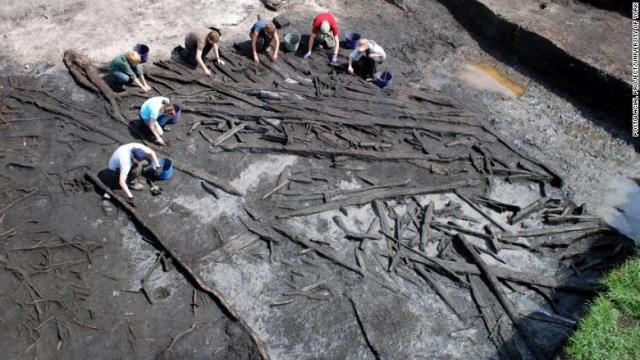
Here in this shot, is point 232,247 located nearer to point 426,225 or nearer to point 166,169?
point 166,169

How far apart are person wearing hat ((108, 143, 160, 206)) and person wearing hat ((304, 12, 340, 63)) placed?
5385mm

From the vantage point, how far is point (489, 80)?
1261 cm

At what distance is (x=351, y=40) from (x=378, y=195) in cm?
535

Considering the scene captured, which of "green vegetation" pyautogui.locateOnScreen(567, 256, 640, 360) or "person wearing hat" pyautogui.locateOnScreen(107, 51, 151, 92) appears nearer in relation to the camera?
"green vegetation" pyautogui.locateOnScreen(567, 256, 640, 360)

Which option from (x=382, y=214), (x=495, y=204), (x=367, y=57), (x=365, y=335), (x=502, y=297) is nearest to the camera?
(x=365, y=335)

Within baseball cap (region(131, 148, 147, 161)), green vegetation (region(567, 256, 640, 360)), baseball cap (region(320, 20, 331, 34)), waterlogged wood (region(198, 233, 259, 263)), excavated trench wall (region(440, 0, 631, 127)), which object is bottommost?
waterlogged wood (region(198, 233, 259, 263))

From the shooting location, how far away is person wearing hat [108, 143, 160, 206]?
8.76 metres

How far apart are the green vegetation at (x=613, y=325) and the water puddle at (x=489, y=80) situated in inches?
234

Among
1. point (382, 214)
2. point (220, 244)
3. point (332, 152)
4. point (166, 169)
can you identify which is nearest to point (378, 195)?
point (382, 214)

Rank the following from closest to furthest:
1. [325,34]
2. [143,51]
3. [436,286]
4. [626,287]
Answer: [626,287], [436,286], [143,51], [325,34]

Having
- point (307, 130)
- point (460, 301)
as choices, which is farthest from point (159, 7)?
point (460, 301)

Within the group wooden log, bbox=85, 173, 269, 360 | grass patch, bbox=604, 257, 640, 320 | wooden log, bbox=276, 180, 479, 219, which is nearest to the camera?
grass patch, bbox=604, 257, 640, 320

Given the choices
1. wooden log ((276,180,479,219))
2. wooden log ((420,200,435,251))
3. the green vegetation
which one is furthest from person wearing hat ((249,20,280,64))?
the green vegetation

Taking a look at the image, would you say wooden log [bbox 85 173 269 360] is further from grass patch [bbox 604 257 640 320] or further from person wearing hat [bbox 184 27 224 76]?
grass patch [bbox 604 257 640 320]
